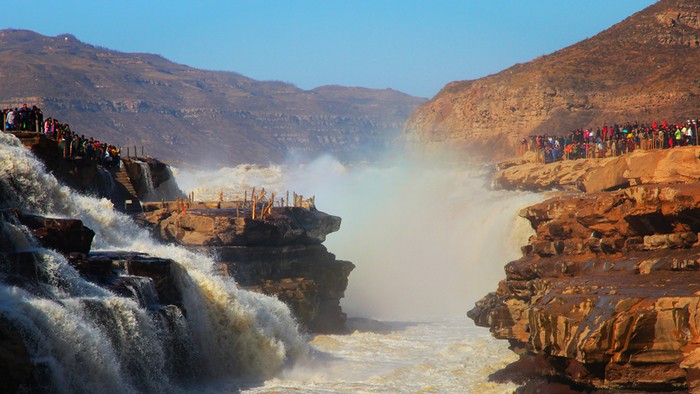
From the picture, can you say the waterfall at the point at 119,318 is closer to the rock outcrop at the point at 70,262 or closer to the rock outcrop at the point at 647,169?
the rock outcrop at the point at 70,262

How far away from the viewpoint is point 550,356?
31.3m

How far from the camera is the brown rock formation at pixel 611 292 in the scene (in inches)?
1105

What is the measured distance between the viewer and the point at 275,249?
5406cm

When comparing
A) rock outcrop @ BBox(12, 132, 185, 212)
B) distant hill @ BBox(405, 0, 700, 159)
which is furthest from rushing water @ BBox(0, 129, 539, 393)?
distant hill @ BBox(405, 0, 700, 159)

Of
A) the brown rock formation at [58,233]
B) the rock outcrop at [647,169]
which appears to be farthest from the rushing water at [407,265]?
the rock outcrop at [647,169]

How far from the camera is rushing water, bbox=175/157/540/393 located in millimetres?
42250

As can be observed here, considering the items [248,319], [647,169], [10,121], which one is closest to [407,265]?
[10,121]

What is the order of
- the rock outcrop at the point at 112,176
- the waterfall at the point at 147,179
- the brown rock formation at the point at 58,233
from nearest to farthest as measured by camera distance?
1. the brown rock formation at the point at 58,233
2. the rock outcrop at the point at 112,176
3. the waterfall at the point at 147,179

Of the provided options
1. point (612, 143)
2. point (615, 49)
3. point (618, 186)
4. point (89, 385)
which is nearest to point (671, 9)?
point (615, 49)

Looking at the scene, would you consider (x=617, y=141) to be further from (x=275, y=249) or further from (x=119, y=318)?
(x=119, y=318)

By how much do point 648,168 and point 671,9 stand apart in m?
90.0

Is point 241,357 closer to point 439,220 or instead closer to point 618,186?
point 618,186

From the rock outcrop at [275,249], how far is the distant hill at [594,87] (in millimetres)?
50098

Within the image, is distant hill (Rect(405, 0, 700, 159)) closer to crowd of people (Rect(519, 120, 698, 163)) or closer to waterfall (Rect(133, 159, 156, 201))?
crowd of people (Rect(519, 120, 698, 163))
